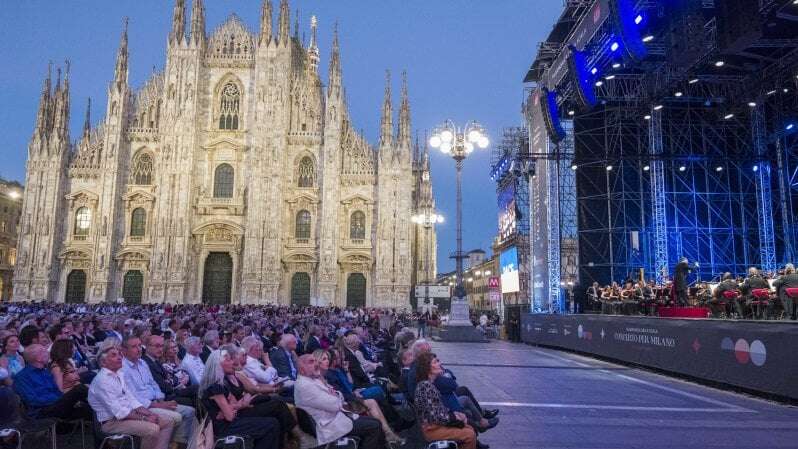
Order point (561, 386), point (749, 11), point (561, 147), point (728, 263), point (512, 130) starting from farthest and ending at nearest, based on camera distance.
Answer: point (512, 130), point (561, 147), point (728, 263), point (749, 11), point (561, 386)

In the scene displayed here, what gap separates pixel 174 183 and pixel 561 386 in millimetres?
31761

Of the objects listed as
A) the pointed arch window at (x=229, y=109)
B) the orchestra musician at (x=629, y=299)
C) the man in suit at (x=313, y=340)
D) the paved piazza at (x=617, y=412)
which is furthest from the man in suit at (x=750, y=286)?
the pointed arch window at (x=229, y=109)

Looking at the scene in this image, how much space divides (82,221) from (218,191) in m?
8.98

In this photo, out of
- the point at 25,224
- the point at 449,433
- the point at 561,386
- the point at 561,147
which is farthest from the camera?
the point at 25,224

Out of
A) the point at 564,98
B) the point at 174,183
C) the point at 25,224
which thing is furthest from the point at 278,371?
the point at 25,224

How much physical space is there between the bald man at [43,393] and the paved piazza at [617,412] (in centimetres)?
442

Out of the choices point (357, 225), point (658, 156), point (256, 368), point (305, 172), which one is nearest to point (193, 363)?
point (256, 368)

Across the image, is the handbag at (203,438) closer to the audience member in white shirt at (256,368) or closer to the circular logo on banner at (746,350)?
the audience member in white shirt at (256,368)

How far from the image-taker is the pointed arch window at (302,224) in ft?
126

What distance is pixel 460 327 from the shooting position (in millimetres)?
24922

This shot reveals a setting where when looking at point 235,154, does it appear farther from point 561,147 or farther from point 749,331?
point 749,331

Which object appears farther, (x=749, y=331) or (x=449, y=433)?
(x=749, y=331)

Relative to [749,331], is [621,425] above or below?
below

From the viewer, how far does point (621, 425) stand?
7.77m
